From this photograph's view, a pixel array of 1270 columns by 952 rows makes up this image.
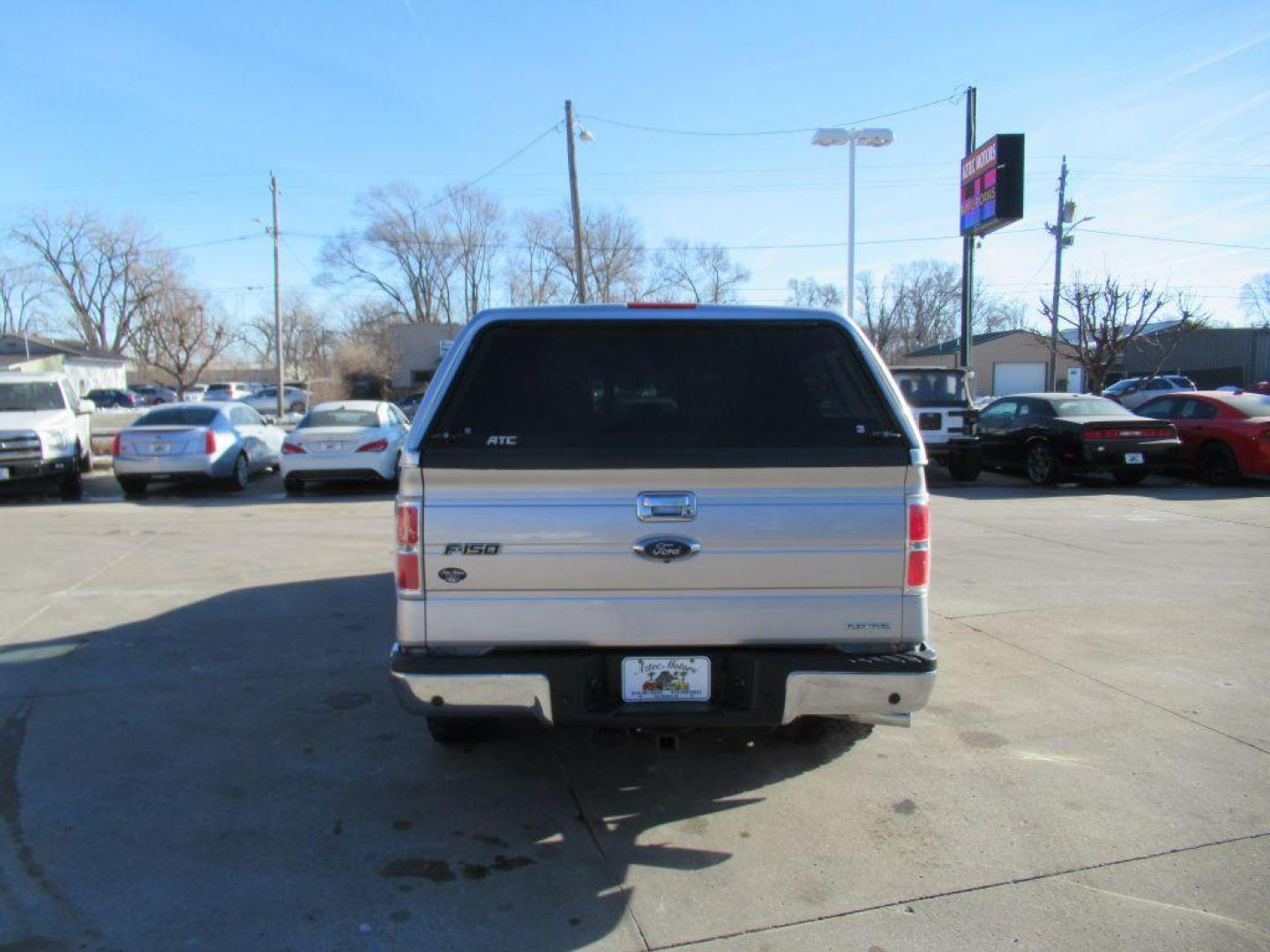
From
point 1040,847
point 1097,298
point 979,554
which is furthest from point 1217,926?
point 1097,298

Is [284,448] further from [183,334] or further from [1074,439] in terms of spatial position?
[183,334]

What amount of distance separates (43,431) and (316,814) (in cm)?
1161

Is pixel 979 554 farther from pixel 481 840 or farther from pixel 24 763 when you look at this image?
pixel 24 763

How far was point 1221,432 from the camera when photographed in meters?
13.2

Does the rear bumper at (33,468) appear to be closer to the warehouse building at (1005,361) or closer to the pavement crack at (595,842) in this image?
the pavement crack at (595,842)

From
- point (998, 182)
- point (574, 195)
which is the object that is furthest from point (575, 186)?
point (998, 182)

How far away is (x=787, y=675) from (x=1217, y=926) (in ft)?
5.03

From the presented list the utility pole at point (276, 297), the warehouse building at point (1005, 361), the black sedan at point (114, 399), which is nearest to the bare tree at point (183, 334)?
the utility pole at point (276, 297)

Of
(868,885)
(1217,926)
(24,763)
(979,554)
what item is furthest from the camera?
(979,554)

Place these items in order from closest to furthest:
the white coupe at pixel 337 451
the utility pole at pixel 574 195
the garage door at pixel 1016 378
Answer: the white coupe at pixel 337 451 → the utility pole at pixel 574 195 → the garage door at pixel 1016 378

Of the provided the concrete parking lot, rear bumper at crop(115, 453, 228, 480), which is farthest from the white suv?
rear bumper at crop(115, 453, 228, 480)

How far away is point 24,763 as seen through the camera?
3766mm

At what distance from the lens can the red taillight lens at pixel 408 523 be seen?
293 cm

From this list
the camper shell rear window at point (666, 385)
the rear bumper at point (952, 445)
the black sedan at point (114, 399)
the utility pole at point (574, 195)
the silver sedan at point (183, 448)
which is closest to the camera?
the camper shell rear window at point (666, 385)
